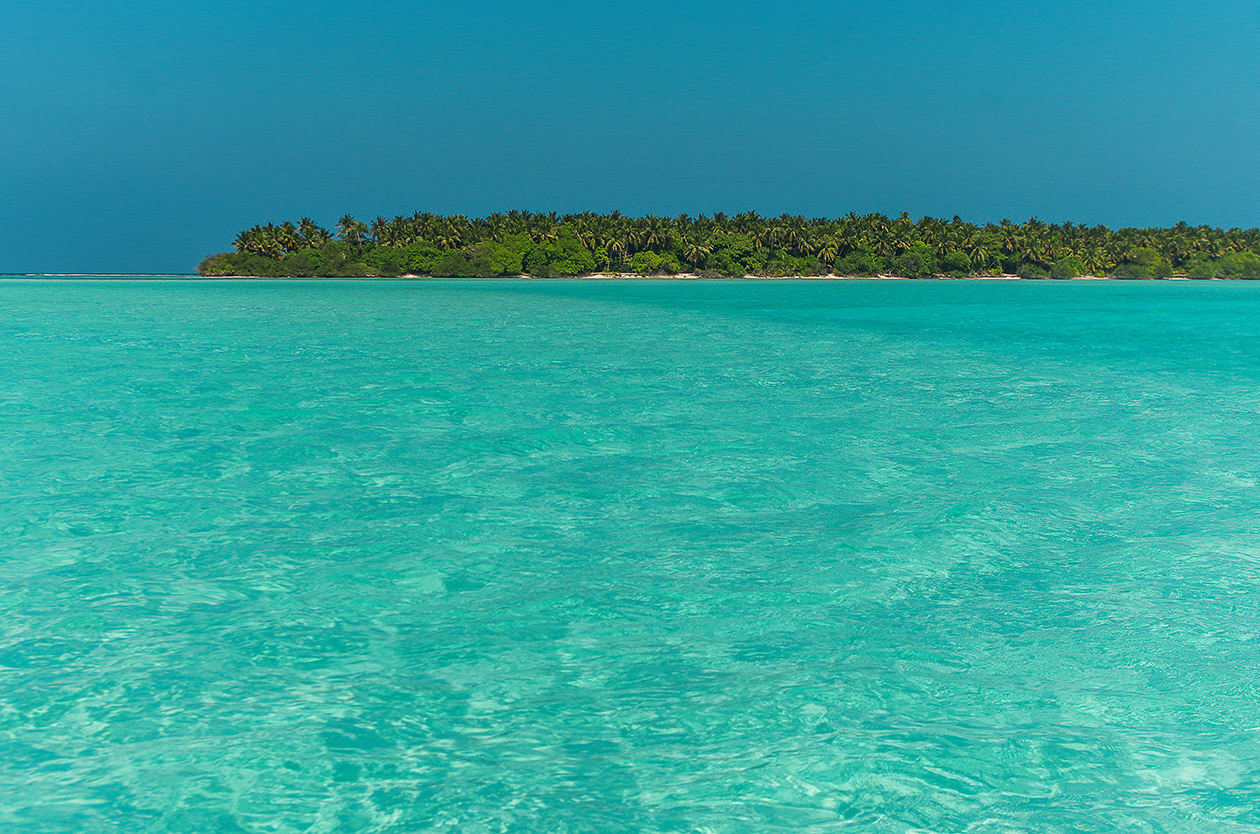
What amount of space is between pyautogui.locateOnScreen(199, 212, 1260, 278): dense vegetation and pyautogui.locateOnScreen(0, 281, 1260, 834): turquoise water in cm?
12707

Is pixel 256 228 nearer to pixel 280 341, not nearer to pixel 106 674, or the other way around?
pixel 280 341

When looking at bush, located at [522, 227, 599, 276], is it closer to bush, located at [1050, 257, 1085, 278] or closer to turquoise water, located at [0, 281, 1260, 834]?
bush, located at [1050, 257, 1085, 278]

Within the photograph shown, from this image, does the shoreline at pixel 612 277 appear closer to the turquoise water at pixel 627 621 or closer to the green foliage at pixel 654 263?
the green foliage at pixel 654 263

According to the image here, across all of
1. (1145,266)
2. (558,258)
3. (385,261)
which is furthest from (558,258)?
(1145,266)

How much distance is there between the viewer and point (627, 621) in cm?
581

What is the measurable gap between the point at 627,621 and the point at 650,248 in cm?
13721

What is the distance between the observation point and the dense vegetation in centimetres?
13788

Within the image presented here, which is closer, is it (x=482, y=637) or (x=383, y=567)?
(x=482, y=637)

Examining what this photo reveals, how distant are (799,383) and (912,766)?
14611mm

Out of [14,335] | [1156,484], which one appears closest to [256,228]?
[14,335]

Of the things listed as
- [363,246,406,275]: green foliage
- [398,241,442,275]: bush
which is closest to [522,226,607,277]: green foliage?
[398,241,442,275]: bush

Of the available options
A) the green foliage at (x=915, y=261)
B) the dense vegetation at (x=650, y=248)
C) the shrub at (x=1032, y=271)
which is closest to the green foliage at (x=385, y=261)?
the dense vegetation at (x=650, y=248)

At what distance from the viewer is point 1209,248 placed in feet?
550

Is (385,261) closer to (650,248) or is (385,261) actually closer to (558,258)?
(558,258)
